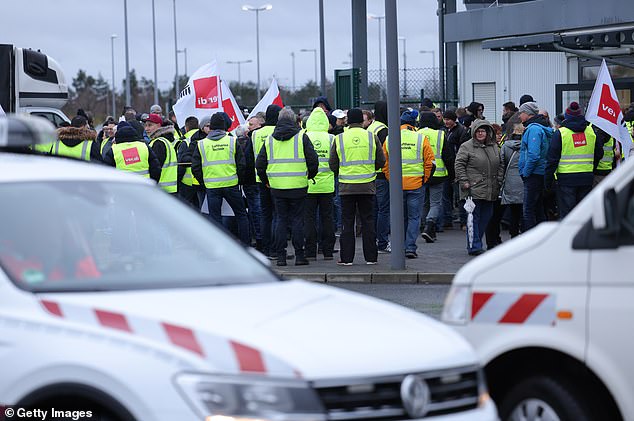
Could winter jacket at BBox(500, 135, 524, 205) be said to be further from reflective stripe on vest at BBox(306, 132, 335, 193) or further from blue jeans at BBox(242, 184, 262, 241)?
blue jeans at BBox(242, 184, 262, 241)

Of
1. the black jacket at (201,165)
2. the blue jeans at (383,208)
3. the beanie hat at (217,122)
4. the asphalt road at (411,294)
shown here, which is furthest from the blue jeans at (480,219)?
the beanie hat at (217,122)

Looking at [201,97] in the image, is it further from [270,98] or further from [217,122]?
[217,122]

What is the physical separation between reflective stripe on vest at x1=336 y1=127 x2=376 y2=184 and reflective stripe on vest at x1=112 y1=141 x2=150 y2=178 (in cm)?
258

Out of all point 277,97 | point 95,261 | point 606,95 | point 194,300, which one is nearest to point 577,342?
point 194,300

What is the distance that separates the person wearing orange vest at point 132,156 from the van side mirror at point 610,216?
35.9 feet

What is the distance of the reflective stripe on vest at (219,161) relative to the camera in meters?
16.6

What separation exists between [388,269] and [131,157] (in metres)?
3.63

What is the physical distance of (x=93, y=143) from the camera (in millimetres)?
16125

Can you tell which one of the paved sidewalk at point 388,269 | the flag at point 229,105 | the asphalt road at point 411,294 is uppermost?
the flag at point 229,105

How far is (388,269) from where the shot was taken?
51.1 ft

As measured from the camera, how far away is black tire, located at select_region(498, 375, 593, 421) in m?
5.83

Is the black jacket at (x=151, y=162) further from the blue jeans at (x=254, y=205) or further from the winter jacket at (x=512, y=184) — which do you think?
the winter jacket at (x=512, y=184)

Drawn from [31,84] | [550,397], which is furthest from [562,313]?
[31,84]

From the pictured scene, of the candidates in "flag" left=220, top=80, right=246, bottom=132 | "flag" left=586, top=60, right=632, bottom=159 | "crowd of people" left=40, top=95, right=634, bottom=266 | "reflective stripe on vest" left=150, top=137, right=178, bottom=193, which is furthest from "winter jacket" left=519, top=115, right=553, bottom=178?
"flag" left=220, top=80, right=246, bottom=132
